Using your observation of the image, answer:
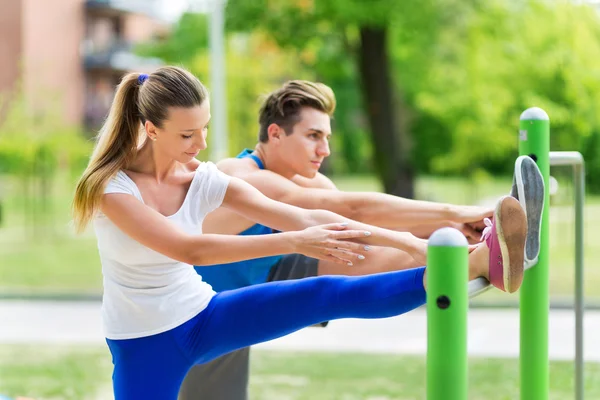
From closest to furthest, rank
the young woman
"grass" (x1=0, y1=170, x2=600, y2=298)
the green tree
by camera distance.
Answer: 1. the young woman
2. "grass" (x1=0, y1=170, x2=600, y2=298)
3. the green tree

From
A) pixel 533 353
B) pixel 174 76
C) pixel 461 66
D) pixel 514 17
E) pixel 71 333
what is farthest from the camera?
pixel 461 66

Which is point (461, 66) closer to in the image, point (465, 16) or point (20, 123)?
point (465, 16)

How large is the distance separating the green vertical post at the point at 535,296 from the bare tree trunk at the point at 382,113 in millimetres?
6889

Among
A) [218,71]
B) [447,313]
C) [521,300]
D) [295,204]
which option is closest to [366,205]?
[295,204]

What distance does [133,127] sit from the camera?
92.0 inches

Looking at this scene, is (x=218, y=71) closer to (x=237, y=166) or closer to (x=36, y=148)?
(x=36, y=148)

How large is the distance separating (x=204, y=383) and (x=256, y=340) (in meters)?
0.92

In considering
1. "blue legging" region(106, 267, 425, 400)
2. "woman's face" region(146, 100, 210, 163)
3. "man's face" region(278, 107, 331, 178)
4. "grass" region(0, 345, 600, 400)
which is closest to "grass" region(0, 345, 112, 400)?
"grass" region(0, 345, 600, 400)

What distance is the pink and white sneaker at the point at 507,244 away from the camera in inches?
80.7

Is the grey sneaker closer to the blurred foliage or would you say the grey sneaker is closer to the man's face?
the man's face

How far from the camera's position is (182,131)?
7.36ft

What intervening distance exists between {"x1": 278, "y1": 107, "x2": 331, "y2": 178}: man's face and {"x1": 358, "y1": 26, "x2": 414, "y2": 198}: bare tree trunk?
648cm

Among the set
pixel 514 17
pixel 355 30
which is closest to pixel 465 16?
pixel 514 17

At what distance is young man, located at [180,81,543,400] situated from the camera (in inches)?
113
